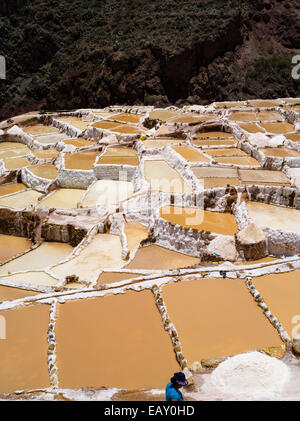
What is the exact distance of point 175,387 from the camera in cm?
507

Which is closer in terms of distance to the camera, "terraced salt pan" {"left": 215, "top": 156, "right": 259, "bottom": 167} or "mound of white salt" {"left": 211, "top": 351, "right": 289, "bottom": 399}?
"mound of white salt" {"left": 211, "top": 351, "right": 289, "bottom": 399}

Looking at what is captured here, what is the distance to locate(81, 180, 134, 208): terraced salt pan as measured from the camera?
14894 millimetres

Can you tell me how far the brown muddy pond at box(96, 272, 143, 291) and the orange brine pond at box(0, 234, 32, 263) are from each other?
17.8 feet

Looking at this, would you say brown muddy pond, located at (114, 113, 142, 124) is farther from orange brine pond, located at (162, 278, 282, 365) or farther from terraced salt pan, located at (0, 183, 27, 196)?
orange brine pond, located at (162, 278, 282, 365)

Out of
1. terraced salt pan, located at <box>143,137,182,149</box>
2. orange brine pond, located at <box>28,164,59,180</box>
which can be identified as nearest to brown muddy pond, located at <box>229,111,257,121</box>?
terraced salt pan, located at <box>143,137,182,149</box>

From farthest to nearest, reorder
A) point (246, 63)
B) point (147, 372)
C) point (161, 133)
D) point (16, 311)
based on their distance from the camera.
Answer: point (246, 63)
point (161, 133)
point (16, 311)
point (147, 372)

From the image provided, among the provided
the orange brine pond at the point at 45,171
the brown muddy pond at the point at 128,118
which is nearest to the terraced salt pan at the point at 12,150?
the orange brine pond at the point at 45,171

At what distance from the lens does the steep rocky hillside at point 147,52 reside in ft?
110

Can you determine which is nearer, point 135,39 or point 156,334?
point 156,334

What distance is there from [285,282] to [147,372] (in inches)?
133
